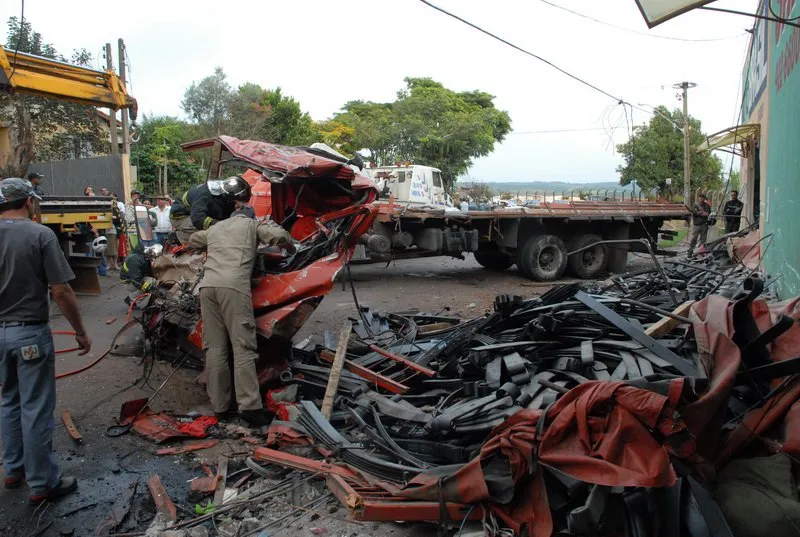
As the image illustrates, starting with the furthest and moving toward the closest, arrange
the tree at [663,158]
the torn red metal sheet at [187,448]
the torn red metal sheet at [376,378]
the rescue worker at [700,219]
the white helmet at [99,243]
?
the tree at [663,158], the rescue worker at [700,219], the white helmet at [99,243], the torn red metal sheet at [376,378], the torn red metal sheet at [187,448]

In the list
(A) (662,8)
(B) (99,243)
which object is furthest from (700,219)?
(B) (99,243)

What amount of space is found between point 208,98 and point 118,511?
4018 cm

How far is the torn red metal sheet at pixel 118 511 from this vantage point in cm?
308

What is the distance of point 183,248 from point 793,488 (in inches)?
221

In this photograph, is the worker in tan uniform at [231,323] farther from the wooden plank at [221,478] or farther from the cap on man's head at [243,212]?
the wooden plank at [221,478]

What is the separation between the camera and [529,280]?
39.3 ft

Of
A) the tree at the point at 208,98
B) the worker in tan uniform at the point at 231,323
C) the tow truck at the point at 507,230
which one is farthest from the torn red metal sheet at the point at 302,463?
the tree at the point at 208,98

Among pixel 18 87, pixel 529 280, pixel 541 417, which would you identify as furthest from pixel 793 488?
pixel 18 87

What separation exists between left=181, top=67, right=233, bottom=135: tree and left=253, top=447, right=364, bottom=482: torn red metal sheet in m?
34.6

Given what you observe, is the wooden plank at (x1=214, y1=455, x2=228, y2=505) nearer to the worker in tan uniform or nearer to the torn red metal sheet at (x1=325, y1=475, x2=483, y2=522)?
the worker in tan uniform

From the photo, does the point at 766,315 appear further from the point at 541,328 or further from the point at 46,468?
the point at 46,468

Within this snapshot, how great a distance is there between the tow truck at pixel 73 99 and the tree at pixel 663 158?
32.2 m

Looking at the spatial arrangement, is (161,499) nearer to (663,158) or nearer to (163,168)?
(163,168)

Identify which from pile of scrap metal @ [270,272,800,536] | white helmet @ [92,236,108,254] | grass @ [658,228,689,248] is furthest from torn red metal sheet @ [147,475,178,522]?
grass @ [658,228,689,248]
